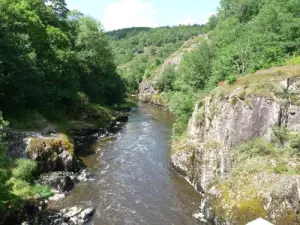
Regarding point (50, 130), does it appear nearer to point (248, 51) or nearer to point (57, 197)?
point (57, 197)

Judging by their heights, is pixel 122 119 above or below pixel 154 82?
below

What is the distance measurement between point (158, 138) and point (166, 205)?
68.8ft

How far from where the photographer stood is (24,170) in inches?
966

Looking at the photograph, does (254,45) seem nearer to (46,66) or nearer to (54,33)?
(46,66)

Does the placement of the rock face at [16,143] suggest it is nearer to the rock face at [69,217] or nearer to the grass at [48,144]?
the grass at [48,144]

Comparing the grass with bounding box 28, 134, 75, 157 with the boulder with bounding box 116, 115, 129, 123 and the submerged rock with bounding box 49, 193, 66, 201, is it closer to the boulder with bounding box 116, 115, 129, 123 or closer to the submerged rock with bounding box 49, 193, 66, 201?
the submerged rock with bounding box 49, 193, 66, 201

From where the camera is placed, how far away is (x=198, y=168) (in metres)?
28.4

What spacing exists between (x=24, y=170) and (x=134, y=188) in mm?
8804

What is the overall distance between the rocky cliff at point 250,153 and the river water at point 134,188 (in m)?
1.86

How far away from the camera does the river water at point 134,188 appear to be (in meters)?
22.7

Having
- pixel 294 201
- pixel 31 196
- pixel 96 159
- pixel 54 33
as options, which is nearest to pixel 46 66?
pixel 54 33

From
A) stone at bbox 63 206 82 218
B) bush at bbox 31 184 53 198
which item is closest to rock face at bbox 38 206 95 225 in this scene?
stone at bbox 63 206 82 218

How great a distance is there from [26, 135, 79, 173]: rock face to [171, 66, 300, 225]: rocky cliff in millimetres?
10513

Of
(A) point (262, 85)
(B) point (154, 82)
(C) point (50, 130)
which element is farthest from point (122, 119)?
(B) point (154, 82)
